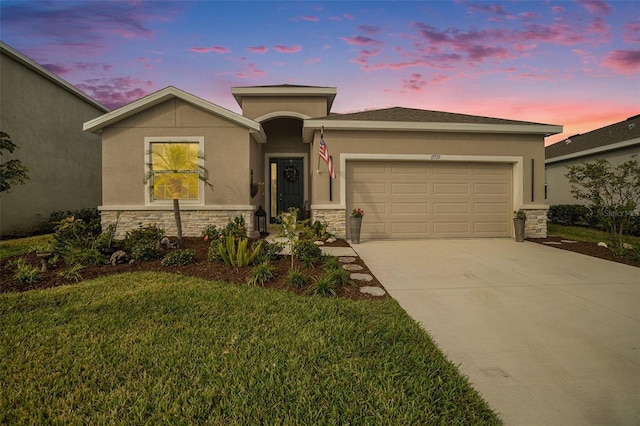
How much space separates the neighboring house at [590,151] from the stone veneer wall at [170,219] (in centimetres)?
1130

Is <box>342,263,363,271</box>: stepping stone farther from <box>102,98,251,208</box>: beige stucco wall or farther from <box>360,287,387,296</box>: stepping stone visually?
<box>102,98,251,208</box>: beige stucco wall

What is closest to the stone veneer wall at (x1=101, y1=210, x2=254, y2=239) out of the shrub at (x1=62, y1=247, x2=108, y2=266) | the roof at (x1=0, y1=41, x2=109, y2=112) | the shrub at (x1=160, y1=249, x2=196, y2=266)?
the shrub at (x1=62, y1=247, x2=108, y2=266)

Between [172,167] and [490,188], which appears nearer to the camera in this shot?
[172,167]

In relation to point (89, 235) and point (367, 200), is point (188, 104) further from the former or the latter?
point (367, 200)

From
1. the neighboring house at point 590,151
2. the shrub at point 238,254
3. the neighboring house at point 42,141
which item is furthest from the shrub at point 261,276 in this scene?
the neighboring house at point 590,151

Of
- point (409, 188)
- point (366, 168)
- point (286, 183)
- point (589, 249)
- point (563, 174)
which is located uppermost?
point (563, 174)

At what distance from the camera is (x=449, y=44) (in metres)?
8.32

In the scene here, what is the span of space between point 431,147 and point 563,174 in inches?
430

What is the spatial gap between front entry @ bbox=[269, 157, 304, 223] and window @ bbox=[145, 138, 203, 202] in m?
3.59

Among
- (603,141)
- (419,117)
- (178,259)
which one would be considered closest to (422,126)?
(419,117)

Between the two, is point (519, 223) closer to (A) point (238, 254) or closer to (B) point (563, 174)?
(A) point (238, 254)

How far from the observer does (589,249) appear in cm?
735

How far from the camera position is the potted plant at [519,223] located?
846cm

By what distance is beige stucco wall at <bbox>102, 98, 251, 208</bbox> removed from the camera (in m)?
8.45
